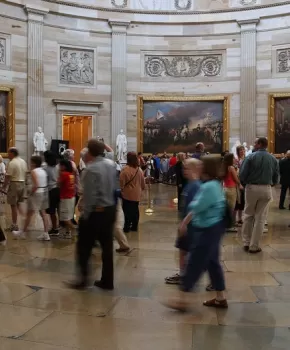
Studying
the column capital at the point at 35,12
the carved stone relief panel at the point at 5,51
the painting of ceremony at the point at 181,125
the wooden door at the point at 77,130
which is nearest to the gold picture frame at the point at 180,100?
the painting of ceremony at the point at 181,125

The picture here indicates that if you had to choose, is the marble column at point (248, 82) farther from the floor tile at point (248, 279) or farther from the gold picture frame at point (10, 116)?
the floor tile at point (248, 279)

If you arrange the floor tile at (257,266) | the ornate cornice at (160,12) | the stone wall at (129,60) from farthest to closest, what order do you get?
the ornate cornice at (160,12) < the stone wall at (129,60) < the floor tile at (257,266)

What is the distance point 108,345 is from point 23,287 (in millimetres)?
2045

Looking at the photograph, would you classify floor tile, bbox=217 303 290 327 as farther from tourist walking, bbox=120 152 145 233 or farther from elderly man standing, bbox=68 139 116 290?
tourist walking, bbox=120 152 145 233

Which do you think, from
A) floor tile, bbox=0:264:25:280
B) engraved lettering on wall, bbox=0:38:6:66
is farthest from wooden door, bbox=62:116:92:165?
floor tile, bbox=0:264:25:280

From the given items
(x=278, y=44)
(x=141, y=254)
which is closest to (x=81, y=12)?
(x=278, y=44)

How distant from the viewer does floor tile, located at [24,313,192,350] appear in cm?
382

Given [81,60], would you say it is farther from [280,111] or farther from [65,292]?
[65,292]

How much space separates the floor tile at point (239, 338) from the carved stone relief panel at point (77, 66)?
21.9m

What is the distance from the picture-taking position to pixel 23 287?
5.48 m

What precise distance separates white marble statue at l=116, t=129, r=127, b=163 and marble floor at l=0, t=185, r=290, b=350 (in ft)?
53.5

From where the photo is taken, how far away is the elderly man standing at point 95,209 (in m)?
5.16

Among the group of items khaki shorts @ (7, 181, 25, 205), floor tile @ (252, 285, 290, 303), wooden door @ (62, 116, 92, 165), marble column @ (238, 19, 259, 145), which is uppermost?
marble column @ (238, 19, 259, 145)

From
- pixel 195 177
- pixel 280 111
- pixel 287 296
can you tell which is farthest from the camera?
pixel 280 111
